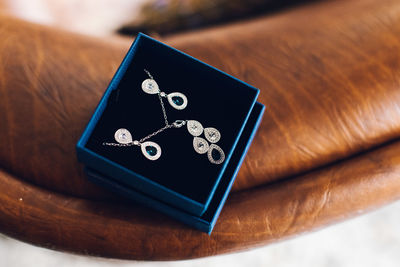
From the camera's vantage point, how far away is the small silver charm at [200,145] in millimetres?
673

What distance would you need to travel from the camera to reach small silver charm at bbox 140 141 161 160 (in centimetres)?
65

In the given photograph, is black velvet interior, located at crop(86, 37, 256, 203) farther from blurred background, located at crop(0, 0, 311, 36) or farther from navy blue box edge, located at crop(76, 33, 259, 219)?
blurred background, located at crop(0, 0, 311, 36)

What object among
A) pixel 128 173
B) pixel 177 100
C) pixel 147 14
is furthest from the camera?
pixel 147 14

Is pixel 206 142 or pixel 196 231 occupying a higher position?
pixel 206 142

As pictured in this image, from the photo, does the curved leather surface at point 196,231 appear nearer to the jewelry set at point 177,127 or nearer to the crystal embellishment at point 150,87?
the jewelry set at point 177,127

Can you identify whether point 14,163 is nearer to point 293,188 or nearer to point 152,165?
point 152,165

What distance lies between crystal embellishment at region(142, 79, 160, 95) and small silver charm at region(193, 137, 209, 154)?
115 millimetres

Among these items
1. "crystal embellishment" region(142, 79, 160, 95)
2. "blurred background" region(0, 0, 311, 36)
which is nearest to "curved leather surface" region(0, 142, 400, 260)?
"crystal embellishment" region(142, 79, 160, 95)

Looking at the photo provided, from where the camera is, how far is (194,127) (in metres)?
0.69

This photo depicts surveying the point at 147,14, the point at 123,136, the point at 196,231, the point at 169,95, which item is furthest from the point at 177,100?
the point at 147,14

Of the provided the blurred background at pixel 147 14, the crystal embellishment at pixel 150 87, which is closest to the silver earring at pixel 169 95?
the crystal embellishment at pixel 150 87

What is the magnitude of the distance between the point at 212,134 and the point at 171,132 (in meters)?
0.07

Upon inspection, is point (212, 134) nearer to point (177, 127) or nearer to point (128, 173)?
point (177, 127)

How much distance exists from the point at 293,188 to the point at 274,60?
0.90 feet
